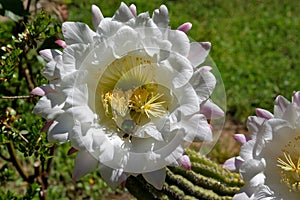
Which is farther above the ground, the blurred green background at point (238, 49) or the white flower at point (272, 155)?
the white flower at point (272, 155)

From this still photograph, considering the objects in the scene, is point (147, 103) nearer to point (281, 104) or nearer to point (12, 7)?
point (281, 104)

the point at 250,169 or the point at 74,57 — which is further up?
the point at 74,57

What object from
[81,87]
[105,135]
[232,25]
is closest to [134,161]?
[105,135]

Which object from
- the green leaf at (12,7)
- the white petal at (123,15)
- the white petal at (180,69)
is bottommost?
the green leaf at (12,7)

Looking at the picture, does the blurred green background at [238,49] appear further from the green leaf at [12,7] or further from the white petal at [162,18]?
the white petal at [162,18]

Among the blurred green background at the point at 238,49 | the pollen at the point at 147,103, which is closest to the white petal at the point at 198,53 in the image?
the pollen at the point at 147,103

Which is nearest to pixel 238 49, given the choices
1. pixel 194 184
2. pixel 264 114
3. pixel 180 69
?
pixel 194 184
